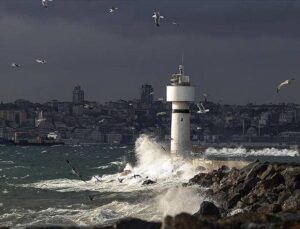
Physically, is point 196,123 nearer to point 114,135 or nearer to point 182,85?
point 114,135

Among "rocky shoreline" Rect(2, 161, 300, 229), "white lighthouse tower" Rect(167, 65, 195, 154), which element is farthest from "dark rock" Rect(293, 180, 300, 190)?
"white lighthouse tower" Rect(167, 65, 195, 154)

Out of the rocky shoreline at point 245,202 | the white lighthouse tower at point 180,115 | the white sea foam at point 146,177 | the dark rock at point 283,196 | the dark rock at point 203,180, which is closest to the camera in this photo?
the rocky shoreline at point 245,202

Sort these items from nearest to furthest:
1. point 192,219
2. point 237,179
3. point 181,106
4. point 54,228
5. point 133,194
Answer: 1. point 192,219
2. point 54,228
3. point 237,179
4. point 133,194
5. point 181,106

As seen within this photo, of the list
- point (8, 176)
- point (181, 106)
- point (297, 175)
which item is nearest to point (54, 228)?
point (297, 175)

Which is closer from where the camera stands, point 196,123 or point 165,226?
point 165,226

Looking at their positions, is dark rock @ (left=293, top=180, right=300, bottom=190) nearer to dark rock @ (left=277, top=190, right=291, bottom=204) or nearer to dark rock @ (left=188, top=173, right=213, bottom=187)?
dark rock @ (left=277, top=190, right=291, bottom=204)

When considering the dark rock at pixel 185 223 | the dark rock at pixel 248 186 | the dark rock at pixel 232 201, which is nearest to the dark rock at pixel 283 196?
the dark rock at pixel 232 201

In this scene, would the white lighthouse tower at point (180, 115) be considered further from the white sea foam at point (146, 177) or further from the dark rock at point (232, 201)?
the dark rock at point (232, 201)
